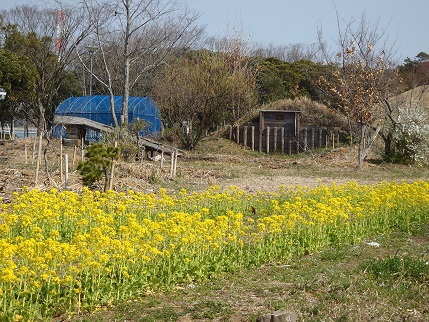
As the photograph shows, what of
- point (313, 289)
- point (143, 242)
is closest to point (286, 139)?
point (143, 242)

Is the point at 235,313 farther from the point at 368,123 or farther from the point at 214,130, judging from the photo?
the point at 214,130

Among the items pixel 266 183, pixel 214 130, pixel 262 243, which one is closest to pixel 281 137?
pixel 214 130

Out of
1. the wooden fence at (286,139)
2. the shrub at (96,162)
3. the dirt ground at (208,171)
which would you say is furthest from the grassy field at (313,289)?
the wooden fence at (286,139)

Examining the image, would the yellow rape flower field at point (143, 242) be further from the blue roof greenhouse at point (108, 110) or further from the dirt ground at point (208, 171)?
the blue roof greenhouse at point (108, 110)

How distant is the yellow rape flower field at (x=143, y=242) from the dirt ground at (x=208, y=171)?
3039 mm

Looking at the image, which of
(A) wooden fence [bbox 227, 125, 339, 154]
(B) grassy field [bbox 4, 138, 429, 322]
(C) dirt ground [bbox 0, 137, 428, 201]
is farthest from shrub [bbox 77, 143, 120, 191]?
(A) wooden fence [bbox 227, 125, 339, 154]

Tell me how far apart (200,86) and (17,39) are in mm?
8169

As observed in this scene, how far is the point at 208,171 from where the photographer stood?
18750 mm

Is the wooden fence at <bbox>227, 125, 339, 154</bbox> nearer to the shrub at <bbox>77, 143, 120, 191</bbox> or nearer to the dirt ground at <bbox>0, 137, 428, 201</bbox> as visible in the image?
the dirt ground at <bbox>0, 137, 428, 201</bbox>

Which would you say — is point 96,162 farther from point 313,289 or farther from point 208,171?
point 313,289

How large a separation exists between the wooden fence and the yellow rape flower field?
1833 cm

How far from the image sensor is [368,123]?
23.7m

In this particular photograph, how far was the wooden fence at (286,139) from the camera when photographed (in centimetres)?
2981

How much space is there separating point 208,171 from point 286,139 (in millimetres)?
12088
